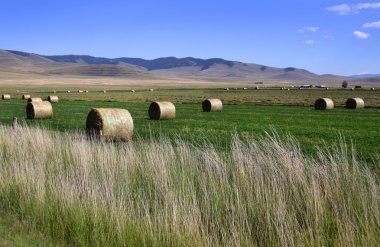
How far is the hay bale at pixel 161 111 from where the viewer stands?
2950 centimetres

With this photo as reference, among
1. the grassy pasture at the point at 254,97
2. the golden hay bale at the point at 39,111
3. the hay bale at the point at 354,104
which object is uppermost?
the golden hay bale at the point at 39,111

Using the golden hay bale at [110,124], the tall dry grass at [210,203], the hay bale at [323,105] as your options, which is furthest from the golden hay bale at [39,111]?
the hay bale at [323,105]

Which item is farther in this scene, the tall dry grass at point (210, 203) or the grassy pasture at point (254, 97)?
the grassy pasture at point (254, 97)

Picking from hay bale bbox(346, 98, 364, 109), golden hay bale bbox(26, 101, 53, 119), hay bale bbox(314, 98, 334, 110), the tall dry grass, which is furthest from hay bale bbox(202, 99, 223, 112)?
the tall dry grass

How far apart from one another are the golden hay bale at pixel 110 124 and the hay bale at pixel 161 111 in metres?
10.1

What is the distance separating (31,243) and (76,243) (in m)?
0.61

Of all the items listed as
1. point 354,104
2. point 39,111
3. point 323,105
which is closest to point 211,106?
point 323,105

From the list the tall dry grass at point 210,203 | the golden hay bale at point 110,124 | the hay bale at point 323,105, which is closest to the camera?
the tall dry grass at point 210,203

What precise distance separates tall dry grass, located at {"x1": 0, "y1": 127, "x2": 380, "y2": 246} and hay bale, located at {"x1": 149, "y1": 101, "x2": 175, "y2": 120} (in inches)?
785

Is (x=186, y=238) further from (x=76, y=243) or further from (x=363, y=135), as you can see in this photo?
(x=363, y=135)

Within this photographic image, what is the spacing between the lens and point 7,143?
13.3 meters

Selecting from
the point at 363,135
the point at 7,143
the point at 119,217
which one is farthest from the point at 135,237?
the point at 363,135

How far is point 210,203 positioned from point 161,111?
22.5 metres

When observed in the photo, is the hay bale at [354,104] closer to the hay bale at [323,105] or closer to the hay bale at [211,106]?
the hay bale at [323,105]
